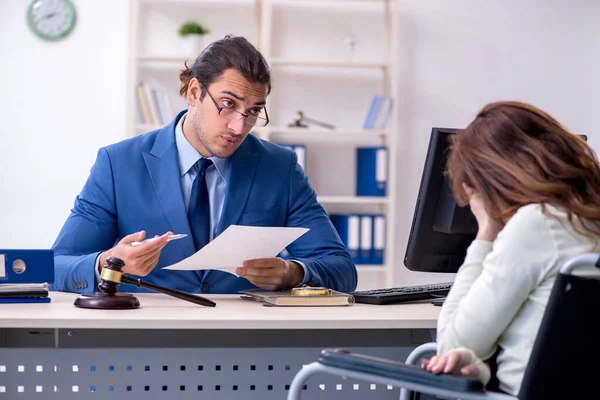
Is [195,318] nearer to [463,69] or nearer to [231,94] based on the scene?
[231,94]

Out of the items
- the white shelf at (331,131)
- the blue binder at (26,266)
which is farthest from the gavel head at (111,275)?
the white shelf at (331,131)

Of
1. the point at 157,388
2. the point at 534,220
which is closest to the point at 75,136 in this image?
the point at 157,388

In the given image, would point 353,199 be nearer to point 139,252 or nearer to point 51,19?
point 51,19

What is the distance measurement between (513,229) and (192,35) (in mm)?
3742

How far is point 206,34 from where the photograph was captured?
487cm

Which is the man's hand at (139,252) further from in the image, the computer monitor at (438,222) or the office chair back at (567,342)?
the office chair back at (567,342)

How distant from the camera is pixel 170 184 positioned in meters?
2.30

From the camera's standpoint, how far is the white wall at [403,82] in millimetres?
4824

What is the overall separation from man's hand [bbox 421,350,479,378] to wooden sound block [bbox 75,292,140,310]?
0.72 meters

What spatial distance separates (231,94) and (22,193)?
296 centimetres

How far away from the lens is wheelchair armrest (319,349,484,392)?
47.9 inches

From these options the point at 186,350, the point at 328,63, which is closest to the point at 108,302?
the point at 186,350

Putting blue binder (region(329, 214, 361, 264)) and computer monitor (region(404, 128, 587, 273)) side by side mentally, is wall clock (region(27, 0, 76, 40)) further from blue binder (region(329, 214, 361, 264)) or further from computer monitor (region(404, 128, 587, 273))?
computer monitor (region(404, 128, 587, 273))

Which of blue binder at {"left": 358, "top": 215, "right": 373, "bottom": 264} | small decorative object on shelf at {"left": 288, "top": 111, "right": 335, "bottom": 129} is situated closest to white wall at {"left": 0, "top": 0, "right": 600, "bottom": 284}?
blue binder at {"left": 358, "top": 215, "right": 373, "bottom": 264}
